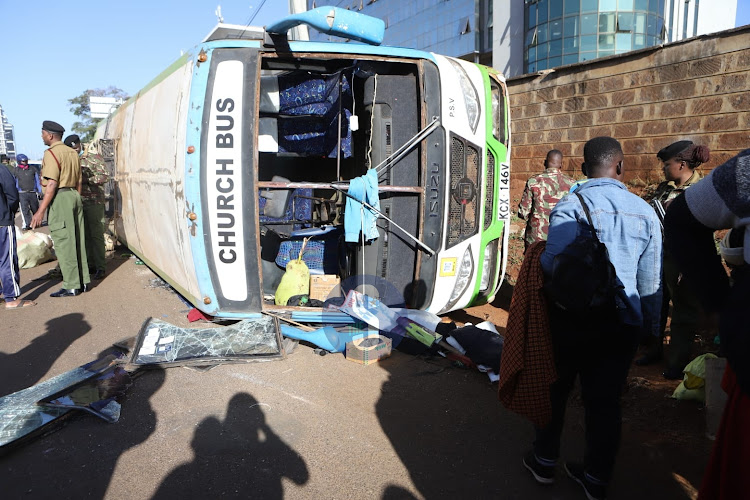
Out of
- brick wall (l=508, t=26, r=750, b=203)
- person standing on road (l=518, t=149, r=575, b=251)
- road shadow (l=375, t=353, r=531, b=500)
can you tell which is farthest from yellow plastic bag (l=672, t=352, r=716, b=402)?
brick wall (l=508, t=26, r=750, b=203)

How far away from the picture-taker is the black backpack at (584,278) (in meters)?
2.01

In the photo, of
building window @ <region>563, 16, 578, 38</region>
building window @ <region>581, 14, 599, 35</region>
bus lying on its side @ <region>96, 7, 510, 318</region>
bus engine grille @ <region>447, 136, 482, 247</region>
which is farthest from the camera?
building window @ <region>563, 16, 578, 38</region>

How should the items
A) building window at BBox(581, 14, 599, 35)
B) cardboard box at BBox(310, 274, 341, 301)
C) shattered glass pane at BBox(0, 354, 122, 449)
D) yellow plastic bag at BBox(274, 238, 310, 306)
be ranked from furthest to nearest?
building window at BBox(581, 14, 599, 35), cardboard box at BBox(310, 274, 341, 301), yellow plastic bag at BBox(274, 238, 310, 306), shattered glass pane at BBox(0, 354, 122, 449)

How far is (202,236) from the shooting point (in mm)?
4059

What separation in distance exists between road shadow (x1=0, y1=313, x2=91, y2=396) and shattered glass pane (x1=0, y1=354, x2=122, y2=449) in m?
0.25

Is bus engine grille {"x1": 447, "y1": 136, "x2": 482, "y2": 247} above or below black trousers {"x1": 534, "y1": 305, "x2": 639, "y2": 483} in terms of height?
above

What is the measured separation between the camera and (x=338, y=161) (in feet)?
15.6

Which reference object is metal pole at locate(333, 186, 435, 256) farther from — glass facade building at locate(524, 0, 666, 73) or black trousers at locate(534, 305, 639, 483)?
glass facade building at locate(524, 0, 666, 73)

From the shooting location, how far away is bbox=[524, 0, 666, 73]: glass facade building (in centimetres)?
1653

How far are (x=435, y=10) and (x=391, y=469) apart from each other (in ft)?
79.6

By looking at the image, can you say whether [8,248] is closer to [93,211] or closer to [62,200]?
[62,200]

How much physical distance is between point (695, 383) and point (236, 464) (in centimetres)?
297

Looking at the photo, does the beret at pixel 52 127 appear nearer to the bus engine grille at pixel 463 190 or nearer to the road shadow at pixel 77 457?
the road shadow at pixel 77 457

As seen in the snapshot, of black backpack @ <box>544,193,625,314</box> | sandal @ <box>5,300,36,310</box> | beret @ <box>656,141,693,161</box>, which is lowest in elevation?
sandal @ <box>5,300,36,310</box>
